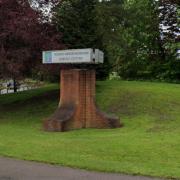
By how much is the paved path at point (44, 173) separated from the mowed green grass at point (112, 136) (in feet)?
0.95

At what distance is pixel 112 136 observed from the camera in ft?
46.6

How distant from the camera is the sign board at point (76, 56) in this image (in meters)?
16.6

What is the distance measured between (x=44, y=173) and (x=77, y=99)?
8.47m

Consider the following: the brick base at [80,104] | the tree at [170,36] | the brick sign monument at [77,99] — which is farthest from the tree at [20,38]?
the tree at [170,36]

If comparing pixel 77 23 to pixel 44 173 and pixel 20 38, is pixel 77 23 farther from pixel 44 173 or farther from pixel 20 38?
pixel 44 173

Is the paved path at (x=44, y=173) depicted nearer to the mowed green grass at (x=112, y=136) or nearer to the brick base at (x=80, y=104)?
the mowed green grass at (x=112, y=136)

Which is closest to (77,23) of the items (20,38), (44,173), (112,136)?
(20,38)

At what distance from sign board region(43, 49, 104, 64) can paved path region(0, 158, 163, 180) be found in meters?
7.17

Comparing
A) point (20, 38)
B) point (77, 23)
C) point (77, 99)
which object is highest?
point (77, 23)

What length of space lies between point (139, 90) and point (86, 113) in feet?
20.5

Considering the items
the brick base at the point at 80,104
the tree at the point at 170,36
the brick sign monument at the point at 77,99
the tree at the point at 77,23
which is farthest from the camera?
the tree at the point at 170,36

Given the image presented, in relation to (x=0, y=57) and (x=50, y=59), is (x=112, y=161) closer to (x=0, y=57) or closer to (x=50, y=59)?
(x=50, y=59)

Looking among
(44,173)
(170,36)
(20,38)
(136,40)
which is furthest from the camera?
(136,40)

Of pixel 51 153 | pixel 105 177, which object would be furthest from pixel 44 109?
pixel 105 177
